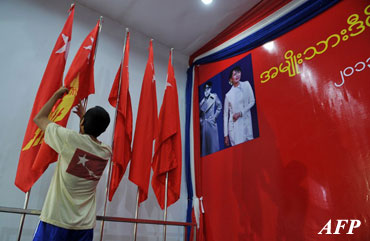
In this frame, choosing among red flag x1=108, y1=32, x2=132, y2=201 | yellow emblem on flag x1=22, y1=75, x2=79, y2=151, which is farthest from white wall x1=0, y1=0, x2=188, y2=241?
yellow emblem on flag x1=22, y1=75, x2=79, y2=151

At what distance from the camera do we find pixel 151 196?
2744 millimetres

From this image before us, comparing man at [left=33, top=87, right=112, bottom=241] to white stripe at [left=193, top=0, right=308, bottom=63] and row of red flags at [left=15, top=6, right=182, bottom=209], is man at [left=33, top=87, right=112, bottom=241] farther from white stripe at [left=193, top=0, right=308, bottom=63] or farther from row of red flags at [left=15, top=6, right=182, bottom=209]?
white stripe at [left=193, top=0, right=308, bottom=63]

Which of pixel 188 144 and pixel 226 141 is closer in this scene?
pixel 226 141

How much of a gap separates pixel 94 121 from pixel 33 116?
0.55 metres

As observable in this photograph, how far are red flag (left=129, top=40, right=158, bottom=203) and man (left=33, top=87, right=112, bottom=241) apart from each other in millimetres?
617

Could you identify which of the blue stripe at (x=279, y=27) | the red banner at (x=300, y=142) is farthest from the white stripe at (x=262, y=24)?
the red banner at (x=300, y=142)

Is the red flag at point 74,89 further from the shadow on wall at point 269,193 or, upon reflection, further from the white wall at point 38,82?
the shadow on wall at point 269,193

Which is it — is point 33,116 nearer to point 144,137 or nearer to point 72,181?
point 72,181

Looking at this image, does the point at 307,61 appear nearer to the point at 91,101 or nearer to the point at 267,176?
the point at 267,176

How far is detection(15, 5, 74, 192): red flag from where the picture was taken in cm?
167

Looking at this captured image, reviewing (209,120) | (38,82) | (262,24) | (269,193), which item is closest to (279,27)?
(262,24)

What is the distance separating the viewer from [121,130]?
218 centimetres

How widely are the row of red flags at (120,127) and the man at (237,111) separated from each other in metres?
0.59

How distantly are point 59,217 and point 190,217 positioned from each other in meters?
1.70
